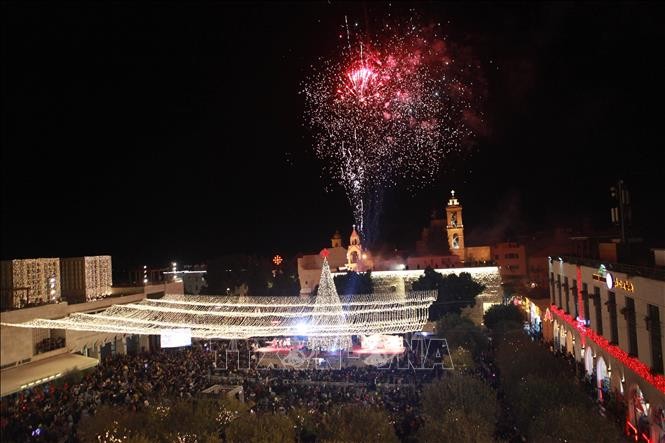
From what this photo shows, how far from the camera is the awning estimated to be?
14.4 metres

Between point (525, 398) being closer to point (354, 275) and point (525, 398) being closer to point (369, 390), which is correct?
point (369, 390)

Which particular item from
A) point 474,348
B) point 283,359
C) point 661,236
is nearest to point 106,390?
point 283,359

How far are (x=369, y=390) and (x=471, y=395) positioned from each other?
5384mm

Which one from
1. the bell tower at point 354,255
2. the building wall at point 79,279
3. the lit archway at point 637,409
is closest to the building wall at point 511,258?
the bell tower at point 354,255

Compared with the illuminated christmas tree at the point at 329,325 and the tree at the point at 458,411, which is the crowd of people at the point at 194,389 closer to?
the tree at the point at 458,411

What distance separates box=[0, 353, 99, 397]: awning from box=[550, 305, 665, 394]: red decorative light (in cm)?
1583

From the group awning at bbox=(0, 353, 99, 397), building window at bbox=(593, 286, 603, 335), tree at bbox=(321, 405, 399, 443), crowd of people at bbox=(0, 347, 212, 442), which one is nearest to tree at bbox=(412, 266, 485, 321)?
building window at bbox=(593, 286, 603, 335)

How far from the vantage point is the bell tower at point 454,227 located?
45.3 meters

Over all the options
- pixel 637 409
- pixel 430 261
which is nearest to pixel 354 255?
pixel 430 261

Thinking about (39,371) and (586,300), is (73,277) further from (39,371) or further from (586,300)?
(586,300)

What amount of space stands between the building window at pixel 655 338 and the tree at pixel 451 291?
20.0 metres

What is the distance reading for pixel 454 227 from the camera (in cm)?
4559

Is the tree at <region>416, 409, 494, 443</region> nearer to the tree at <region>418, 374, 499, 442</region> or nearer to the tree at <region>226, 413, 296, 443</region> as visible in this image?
the tree at <region>418, 374, 499, 442</region>

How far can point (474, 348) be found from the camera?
20969 mm
